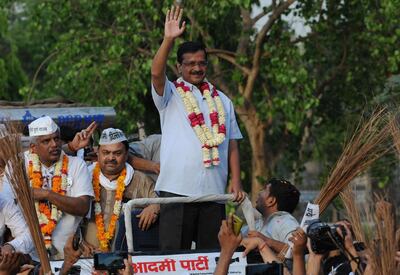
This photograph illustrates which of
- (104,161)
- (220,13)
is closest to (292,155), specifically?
(220,13)

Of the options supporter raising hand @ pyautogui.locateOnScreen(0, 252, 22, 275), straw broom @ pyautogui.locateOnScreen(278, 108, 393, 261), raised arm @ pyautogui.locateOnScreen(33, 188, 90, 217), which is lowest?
supporter raising hand @ pyautogui.locateOnScreen(0, 252, 22, 275)

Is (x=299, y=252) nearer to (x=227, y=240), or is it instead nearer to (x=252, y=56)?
(x=227, y=240)

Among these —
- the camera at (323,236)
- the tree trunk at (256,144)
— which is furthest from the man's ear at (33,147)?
the tree trunk at (256,144)

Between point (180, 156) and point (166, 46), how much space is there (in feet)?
2.53

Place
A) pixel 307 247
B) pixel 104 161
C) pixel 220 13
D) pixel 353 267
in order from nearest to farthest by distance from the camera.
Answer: pixel 353 267 → pixel 307 247 → pixel 104 161 → pixel 220 13

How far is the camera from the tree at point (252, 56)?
1677cm

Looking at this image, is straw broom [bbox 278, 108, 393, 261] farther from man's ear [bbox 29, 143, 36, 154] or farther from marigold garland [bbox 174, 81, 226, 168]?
man's ear [bbox 29, 143, 36, 154]

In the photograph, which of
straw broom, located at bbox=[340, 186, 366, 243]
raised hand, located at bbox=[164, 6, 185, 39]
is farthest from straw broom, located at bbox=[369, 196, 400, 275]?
raised hand, located at bbox=[164, 6, 185, 39]

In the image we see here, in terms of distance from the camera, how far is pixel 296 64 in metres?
16.9

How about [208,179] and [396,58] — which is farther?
[396,58]

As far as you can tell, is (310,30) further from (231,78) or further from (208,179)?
(208,179)

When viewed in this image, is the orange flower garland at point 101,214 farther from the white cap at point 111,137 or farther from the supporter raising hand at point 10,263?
the supporter raising hand at point 10,263

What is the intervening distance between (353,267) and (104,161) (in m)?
2.90

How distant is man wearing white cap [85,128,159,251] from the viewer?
30.3ft
